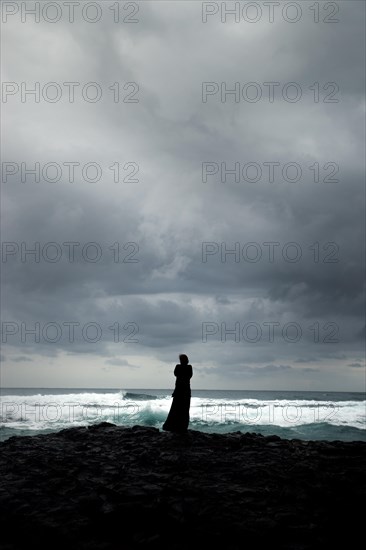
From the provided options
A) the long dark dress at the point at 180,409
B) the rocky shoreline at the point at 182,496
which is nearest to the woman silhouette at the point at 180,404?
the long dark dress at the point at 180,409

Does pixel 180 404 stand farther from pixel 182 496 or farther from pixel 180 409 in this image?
pixel 182 496

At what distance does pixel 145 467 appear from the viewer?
1045 centimetres

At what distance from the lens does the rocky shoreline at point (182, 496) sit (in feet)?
21.9

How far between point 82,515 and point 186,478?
2595 millimetres

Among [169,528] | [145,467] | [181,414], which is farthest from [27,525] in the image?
[181,414]

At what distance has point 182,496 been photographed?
8.18 metres

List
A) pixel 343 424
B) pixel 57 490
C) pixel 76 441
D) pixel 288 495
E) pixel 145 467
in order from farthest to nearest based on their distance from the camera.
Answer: pixel 343 424 < pixel 76 441 < pixel 145 467 < pixel 57 490 < pixel 288 495

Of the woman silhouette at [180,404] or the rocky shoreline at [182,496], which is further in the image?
the woman silhouette at [180,404]

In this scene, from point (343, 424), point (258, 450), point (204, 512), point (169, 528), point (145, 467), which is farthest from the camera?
point (343, 424)

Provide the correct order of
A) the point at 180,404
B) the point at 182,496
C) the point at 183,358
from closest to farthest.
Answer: the point at 182,496 → the point at 180,404 → the point at 183,358

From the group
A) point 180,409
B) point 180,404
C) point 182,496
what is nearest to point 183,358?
point 180,404

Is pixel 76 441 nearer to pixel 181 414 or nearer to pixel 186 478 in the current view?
pixel 181 414

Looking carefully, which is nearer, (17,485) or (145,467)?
(17,485)

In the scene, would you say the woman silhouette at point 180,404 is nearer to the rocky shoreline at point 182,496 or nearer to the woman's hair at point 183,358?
the woman's hair at point 183,358
